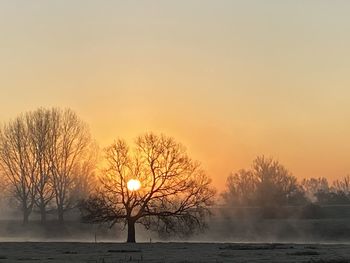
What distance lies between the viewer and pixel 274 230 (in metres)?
90.6

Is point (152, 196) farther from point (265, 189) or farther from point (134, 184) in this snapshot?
point (265, 189)

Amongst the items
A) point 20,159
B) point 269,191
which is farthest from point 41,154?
point 269,191

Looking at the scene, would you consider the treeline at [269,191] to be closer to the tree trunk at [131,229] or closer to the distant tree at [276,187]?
the distant tree at [276,187]

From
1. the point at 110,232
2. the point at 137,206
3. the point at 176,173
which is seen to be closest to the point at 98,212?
the point at 137,206

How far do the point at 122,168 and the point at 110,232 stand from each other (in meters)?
22.7

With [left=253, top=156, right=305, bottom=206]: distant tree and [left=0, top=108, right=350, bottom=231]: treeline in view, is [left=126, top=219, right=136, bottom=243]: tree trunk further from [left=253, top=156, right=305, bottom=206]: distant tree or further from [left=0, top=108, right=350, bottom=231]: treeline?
[left=253, top=156, right=305, bottom=206]: distant tree

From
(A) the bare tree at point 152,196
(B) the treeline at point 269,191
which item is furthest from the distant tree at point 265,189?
(A) the bare tree at point 152,196

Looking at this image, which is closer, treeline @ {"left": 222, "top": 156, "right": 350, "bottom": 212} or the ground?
the ground

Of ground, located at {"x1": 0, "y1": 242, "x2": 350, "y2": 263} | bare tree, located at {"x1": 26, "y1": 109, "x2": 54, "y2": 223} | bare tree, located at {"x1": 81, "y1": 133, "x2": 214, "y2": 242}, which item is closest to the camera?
ground, located at {"x1": 0, "y1": 242, "x2": 350, "y2": 263}

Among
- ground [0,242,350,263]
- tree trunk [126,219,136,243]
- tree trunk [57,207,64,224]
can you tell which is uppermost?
tree trunk [57,207,64,224]

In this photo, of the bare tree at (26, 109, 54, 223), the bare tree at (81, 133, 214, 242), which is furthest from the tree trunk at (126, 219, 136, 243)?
the bare tree at (26, 109, 54, 223)

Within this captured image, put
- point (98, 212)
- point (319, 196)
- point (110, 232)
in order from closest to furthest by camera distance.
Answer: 1. point (98, 212)
2. point (110, 232)
3. point (319, 196)

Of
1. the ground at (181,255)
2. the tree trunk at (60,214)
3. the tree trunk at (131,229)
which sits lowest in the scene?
the ground at (181,255)

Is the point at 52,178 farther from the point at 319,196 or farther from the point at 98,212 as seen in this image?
the point at 319,196
